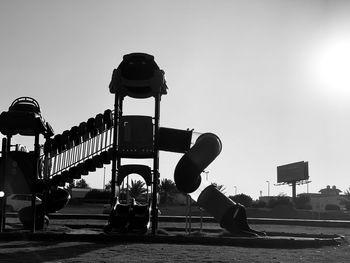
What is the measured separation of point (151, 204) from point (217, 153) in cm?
288

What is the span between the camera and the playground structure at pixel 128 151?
18.0 m

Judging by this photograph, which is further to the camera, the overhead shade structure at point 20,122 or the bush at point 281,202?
the bush at point 281,202

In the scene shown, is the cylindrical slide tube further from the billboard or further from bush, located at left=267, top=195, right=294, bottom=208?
the billboard

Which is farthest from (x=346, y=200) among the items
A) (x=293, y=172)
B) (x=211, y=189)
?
(x=211, y=189)

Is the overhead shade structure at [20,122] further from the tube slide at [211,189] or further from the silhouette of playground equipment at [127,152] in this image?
the tube slide at [211,189]

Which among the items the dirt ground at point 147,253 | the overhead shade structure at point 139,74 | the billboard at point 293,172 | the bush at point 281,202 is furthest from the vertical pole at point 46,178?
the billboard at point 293,172

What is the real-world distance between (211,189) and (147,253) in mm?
7178

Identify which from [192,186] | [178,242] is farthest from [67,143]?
[178,242]

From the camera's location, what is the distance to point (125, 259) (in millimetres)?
11289

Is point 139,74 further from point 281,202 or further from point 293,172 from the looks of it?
point 293,172

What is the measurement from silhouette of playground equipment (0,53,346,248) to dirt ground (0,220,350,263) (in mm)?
3373

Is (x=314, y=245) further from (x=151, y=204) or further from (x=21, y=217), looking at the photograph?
(x=21, y=217)

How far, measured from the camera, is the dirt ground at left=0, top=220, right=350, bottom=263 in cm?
1137

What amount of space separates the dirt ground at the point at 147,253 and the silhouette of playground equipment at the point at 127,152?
3.37 metres
